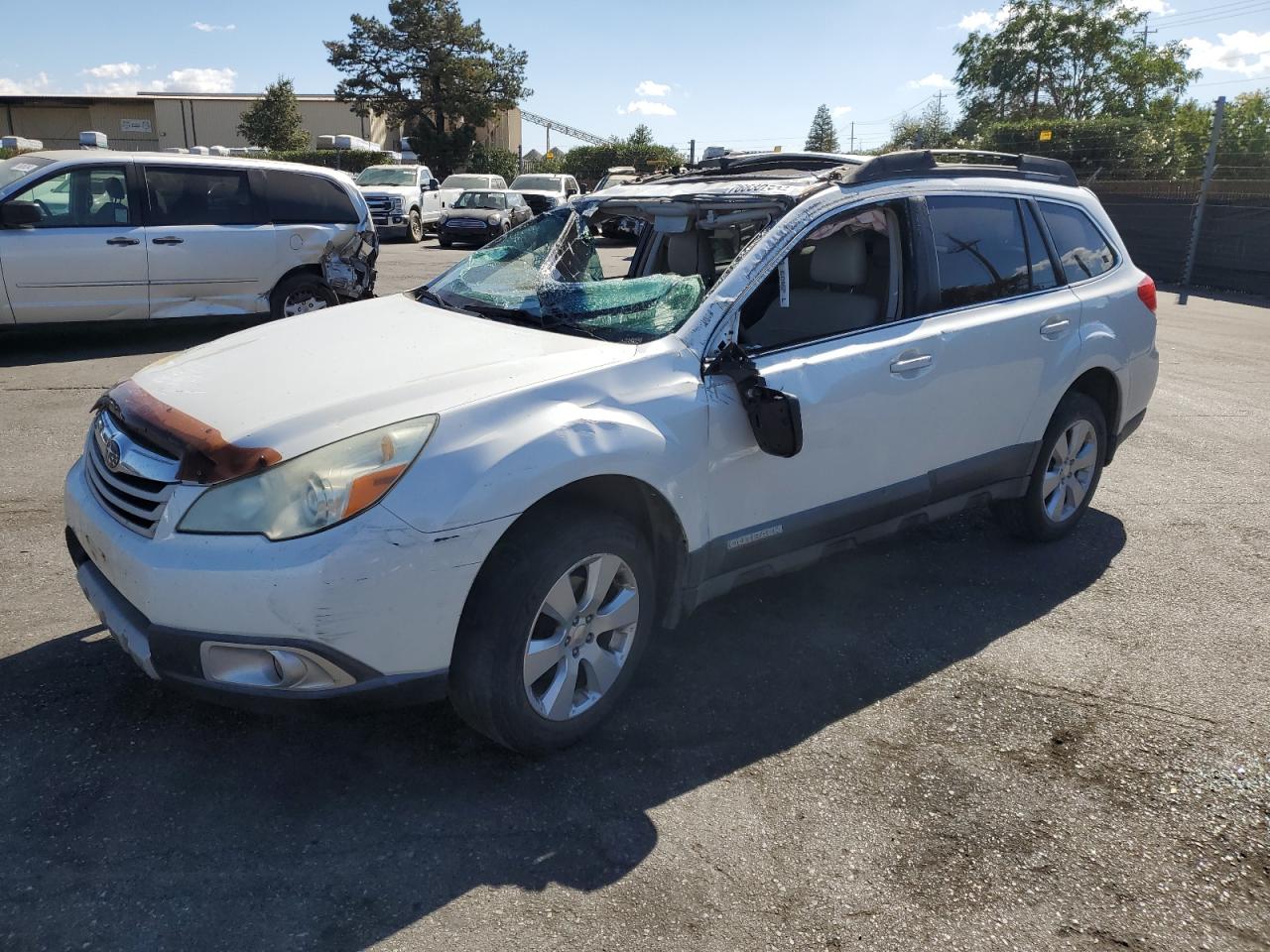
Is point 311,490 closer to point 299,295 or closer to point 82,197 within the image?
point 82,197

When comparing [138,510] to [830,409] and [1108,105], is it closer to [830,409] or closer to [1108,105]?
[830,409]

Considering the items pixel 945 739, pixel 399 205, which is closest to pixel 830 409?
pixel 945 739

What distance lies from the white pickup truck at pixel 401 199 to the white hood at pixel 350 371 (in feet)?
71.1

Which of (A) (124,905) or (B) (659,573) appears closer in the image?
(A) (124,905)

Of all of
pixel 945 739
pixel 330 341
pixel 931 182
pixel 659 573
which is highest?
pixel 931 182

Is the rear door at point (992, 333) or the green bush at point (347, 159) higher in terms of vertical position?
the green bush at point (347, 159)

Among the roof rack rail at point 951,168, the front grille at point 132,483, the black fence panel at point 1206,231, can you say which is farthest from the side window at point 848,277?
the black fence panel at point 1206,231

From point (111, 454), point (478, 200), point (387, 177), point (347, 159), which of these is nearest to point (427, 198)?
point (387, 177)

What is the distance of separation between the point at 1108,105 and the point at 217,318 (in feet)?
194

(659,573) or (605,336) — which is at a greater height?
(605,336)

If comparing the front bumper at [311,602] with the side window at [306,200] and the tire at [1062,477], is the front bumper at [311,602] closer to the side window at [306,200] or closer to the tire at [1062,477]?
the tire at [1062,477]

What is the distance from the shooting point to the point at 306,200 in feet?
33.1

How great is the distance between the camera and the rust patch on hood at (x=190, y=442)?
2.72 m

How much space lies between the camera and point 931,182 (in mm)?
4238
